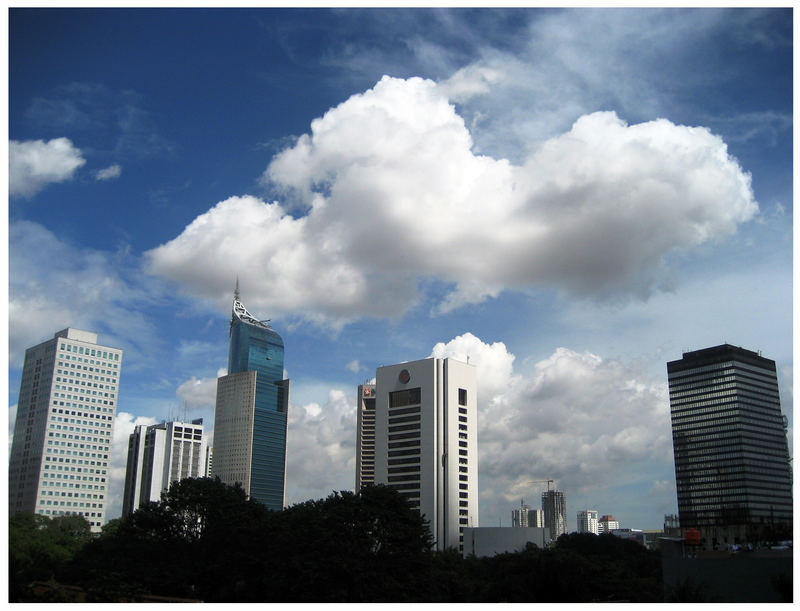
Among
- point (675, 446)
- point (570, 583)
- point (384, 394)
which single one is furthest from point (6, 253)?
point (675, 446)

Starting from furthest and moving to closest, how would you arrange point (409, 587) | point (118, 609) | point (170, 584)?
point (170, 584) → point (409, 587) → point (118, 609)

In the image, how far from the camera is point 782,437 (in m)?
179

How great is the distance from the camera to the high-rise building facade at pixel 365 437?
187m

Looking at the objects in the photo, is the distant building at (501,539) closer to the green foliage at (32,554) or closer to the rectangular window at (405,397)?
the rectangular window at (405,397)

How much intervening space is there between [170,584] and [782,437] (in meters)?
167

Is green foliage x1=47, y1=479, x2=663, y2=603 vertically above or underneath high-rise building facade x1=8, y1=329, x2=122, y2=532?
underneath

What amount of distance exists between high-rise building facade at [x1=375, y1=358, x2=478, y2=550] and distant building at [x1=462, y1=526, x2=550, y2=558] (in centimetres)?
740

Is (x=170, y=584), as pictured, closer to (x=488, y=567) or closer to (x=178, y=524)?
(x=178, y=524)

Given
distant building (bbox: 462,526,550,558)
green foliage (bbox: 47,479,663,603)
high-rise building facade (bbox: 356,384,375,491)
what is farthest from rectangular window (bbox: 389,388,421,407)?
green foliage (bbox: 47,479,663,603)

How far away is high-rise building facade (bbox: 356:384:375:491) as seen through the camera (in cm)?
18662

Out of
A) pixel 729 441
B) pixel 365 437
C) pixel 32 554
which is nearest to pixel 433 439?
pixel 365 437

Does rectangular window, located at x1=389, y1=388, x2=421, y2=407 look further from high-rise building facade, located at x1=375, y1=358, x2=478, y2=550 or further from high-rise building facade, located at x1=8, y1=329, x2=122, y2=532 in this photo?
high-rise building facade, located at x1=8, y1=329, x2=122, y2=532

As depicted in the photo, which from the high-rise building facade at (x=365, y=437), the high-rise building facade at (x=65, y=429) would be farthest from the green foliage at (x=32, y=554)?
the high-rise building facade at (x=365, y=437)

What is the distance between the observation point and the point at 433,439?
130 metres
